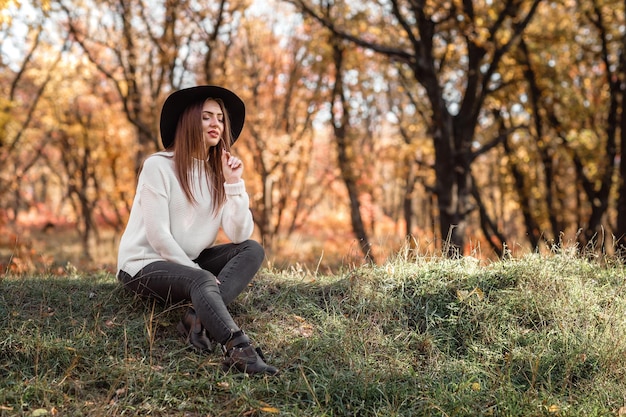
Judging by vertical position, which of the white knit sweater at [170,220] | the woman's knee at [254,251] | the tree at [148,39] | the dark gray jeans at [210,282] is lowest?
the dark gray jeans at [210,282]

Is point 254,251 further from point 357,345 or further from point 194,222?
point 357,345

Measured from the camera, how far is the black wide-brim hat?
392 centimetres

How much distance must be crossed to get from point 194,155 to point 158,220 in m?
0.56

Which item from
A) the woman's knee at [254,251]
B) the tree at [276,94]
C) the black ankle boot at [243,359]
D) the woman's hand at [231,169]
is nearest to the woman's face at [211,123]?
the woman's hand at [231,169]

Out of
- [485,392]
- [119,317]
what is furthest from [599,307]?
[119,317]

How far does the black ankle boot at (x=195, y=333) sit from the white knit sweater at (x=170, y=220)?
0.35 m

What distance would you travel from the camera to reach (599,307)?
3.91 meters

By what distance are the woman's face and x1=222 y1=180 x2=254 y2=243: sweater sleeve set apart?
0.36 metres

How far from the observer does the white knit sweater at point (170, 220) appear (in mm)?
3648

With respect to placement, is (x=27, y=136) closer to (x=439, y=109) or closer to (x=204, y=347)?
(x=439, y=109)

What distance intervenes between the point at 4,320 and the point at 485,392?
9.85ft

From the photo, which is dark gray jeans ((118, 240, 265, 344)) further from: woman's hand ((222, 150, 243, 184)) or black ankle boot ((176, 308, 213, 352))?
woman's hand ((222, 150, 243, 184))

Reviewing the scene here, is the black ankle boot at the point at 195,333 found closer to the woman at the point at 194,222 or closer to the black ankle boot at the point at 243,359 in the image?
the woman at the point at 194,222

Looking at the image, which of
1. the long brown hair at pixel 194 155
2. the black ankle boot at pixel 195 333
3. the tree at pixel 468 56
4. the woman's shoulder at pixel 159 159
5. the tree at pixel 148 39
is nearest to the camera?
the black ankle boot at pixel 195 333
